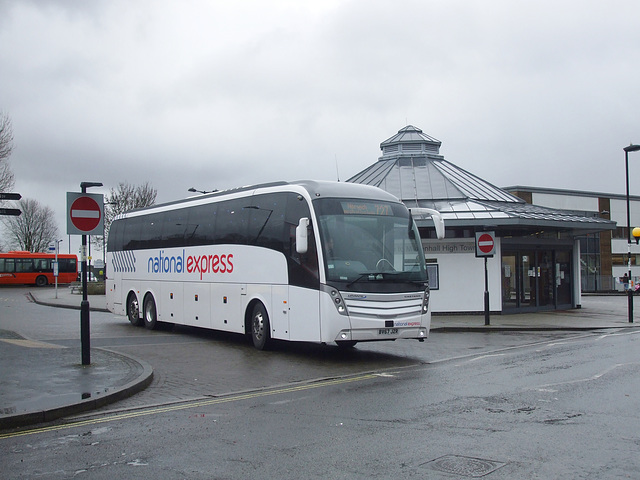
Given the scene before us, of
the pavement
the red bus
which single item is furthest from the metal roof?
the red bus

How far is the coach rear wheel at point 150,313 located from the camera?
21000 mm

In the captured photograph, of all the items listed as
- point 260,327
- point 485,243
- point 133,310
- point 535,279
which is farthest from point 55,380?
point 535,279

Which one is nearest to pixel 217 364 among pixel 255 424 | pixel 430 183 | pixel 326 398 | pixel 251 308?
pixel 251 308

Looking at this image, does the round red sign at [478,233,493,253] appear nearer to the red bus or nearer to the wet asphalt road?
the wet asphalt road

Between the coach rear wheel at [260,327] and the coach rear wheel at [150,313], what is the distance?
5914mm

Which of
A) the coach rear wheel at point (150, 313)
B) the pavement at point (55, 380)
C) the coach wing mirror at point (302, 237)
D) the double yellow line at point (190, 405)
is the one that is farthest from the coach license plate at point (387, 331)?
the coach rear wheel at point (150, 313)

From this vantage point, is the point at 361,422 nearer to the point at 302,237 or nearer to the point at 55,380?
the point at 55,380

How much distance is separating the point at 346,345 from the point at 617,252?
61.5 m

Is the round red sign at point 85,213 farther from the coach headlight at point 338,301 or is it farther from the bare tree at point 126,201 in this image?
the bare tree at point 126,201

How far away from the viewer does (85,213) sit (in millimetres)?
12742

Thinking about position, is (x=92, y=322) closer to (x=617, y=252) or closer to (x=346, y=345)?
(x=346, y=345)

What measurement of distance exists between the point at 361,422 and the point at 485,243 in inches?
602

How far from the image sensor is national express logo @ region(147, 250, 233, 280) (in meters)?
17.2

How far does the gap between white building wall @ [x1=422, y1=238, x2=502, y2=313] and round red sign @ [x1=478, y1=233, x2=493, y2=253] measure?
4.54 meters
